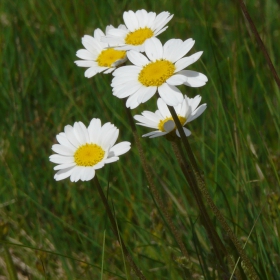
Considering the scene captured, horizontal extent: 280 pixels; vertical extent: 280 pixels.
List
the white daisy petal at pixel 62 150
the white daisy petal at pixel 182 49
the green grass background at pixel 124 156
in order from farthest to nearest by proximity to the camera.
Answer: the green grass background at pixel 124 156 → the white daisy petal at pixel 62 150 → the white daisy petal at pixel 182 49

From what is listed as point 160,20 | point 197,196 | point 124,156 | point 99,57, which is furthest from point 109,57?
point 124,156

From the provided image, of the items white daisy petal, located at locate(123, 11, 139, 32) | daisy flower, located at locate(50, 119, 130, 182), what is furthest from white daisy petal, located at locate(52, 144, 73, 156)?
white daisy petal, located at locate(123, 11, 139, 32)

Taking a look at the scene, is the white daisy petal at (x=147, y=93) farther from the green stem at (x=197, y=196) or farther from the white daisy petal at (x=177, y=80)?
the green stem at (x=197, y=196)

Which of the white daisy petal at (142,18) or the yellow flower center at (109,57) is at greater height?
the white daisy petal at (142,18)

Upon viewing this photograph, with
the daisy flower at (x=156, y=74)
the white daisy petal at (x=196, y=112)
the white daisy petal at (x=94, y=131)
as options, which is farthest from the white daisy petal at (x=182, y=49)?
the white daisy petal at (x=94, y=131)

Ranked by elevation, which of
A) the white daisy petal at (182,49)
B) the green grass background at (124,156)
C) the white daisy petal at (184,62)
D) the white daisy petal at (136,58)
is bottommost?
the green grass background at (124,156)

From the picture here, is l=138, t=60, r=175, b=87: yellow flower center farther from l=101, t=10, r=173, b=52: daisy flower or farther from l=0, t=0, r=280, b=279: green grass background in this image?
l=0, t=0, r=280, b=279: green grass background

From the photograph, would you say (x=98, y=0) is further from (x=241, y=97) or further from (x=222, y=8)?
(x=241, y=97)
